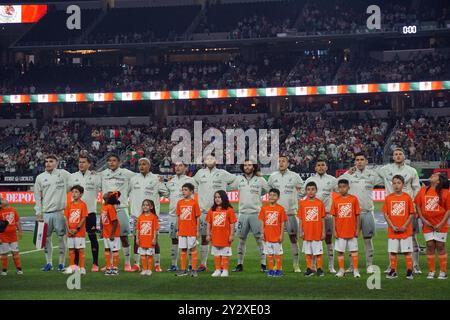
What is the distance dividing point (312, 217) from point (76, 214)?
4.62 m

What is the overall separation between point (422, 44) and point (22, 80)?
26.6 metres

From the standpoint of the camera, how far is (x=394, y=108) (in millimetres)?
51500

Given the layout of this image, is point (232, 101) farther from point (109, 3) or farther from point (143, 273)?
point (143, 273)

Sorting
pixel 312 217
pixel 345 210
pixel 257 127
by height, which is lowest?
pixel 312 217

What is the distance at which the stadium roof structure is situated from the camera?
48312 millimetres

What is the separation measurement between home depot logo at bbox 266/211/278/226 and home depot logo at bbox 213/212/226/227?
831 mm

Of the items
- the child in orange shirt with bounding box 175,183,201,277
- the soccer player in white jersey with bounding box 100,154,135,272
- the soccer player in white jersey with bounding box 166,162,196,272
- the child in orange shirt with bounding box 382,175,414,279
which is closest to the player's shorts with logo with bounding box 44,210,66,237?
the soccer player in white jersey with bounding box 100,154,135,272

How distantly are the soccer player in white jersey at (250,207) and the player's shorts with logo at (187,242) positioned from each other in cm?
122

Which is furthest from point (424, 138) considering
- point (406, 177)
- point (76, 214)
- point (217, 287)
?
point (217, 287)

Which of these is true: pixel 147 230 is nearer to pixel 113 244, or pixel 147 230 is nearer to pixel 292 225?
pixel 113 244

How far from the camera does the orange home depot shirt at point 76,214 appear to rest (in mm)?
16422

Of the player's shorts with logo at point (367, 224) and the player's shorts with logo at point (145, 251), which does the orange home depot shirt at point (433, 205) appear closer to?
the player's shorts with logo at point (367, 224)

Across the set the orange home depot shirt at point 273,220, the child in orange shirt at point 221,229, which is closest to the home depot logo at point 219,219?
the child in orange shirt at point 221,229

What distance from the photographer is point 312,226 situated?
15586 millimetres
